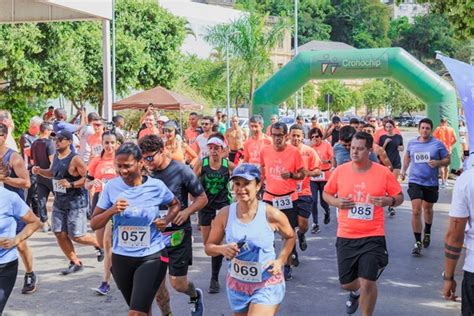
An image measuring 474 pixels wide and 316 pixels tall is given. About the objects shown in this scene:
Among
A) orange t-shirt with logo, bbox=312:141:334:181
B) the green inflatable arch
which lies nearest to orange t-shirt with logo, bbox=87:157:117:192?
orange t-shirt with logo, bbox=312:141:334:181

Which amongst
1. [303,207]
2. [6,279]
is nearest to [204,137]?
[303,207]

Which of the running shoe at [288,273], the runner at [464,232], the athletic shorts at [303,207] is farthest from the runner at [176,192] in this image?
the athletic shorts at [303,207]

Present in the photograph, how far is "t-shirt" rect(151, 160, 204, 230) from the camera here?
627cm

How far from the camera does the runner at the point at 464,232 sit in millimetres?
4566

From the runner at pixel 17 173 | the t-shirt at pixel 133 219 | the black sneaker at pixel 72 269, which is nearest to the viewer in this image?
the t-shirt at pixel 133 219

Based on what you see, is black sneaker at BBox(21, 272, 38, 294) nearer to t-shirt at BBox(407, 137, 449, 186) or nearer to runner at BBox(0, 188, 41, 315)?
runner at BBox(0, 188, 41, 315)

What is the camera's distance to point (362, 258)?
20.2 ft

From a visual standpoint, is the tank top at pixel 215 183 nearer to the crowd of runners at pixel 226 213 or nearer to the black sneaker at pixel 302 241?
the crowd of runners at pixel 226 213

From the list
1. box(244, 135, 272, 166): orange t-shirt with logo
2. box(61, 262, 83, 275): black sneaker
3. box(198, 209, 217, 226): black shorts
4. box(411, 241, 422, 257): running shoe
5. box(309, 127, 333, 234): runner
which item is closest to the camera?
box(198, 209, 217, 226): black shorts

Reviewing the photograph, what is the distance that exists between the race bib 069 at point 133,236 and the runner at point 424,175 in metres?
5.58

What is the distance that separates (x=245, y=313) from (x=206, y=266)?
4500 mm

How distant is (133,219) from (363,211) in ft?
7.04

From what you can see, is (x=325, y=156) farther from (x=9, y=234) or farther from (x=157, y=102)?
(x=157, y=102)

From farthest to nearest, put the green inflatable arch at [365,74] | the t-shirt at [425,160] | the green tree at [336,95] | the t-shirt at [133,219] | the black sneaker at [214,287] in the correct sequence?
1. the green tree at [336,95]
2. the green inflatable arch at [365,74]
3. the t-shirt at [425,160]
4. the black sneaker at [214,287]
5. the t-shirt at [133,219]
